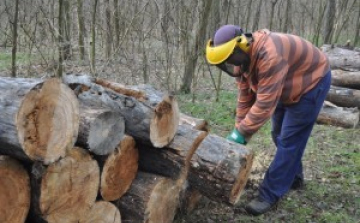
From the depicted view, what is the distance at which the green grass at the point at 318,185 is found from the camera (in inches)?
151

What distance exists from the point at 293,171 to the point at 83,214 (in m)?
2.14

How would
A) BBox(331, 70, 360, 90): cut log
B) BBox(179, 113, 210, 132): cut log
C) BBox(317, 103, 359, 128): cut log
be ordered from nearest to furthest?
BBox(179, 113, 210, 132): cut log < BBox(317, 103, 359, 128): cut log < BBox(331, 70, 360, 90): cut log

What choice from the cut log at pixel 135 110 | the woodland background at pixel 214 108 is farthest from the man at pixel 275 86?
the cut log at pixel 135 110

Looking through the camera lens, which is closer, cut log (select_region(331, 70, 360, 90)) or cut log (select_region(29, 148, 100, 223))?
cut log (select_region(29, 148, 100, 223))

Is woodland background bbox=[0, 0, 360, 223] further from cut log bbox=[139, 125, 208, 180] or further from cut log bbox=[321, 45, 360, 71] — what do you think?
cut log bbox=[321, 45, 360, 71]

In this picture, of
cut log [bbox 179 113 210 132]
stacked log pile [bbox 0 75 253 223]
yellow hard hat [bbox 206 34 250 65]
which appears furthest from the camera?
cut log [bbox 179 113 210 132]

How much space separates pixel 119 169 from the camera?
315 centimetres

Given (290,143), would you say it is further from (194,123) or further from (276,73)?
(194,123)

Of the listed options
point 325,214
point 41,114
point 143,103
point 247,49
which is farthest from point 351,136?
point 41,114

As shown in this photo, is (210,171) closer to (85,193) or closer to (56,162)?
(85,193)

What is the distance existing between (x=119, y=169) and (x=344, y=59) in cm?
656

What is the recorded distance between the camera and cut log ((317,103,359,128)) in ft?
22.2

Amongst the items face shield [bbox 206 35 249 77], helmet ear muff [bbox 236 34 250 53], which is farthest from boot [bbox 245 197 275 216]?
helmet ear muff [bbox 236 34 250 53]

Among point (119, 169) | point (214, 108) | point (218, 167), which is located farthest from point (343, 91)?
point (119, 169)
